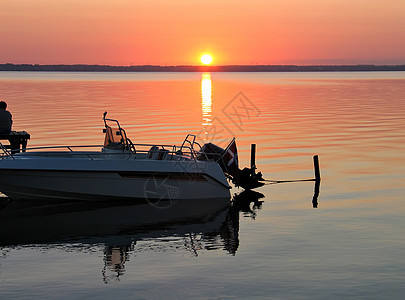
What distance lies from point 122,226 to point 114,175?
7.83 ft

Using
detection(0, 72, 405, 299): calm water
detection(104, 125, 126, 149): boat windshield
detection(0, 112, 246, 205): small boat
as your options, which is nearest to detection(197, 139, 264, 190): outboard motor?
detection(0, 112, 246, 205): small boat

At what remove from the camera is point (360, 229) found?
658 inches

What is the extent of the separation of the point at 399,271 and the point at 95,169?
360 inches

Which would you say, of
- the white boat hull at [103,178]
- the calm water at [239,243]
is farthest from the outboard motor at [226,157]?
the calm water at [239,243]

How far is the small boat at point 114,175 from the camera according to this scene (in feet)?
63.0

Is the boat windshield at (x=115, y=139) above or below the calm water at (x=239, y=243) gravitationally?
above

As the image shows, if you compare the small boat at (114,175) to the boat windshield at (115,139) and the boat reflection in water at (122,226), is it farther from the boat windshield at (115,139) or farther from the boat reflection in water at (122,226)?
the boat reflection in water at (122,226)

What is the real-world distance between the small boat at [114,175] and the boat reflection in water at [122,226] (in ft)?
1.11

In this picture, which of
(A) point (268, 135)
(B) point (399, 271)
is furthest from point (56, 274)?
(A) point (268, 135)

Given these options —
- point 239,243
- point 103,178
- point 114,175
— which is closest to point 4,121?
point 103,178

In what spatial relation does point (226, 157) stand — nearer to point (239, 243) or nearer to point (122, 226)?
point (122, 226)

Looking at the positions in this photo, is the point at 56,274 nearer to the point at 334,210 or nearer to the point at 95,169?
the point at 95,169

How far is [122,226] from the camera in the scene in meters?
17.4

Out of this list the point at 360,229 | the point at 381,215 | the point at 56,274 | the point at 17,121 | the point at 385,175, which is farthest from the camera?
the point at 17,121
